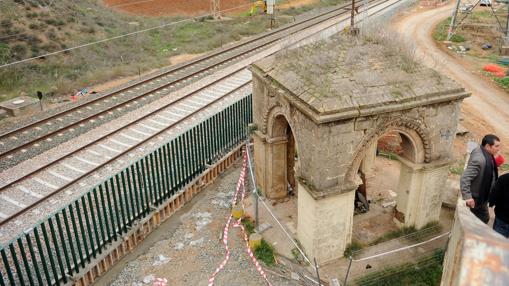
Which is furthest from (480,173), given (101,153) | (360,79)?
(101,153)

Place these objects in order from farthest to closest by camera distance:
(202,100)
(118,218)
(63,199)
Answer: (202,100) < (63,199) < (118,218)

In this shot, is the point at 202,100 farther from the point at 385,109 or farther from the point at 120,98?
the point at 385,109

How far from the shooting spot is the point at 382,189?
13.2 m

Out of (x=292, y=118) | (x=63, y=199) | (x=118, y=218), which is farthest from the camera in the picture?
(x=63, y=199)

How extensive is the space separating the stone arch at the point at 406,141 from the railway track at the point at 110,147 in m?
8.72

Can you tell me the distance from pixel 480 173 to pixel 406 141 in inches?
82.5

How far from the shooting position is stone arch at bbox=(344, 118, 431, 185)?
9.45 meters

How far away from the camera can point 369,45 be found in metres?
11.0

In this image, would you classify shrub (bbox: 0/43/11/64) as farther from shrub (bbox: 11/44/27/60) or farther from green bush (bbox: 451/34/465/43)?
green bush (bbox: 451/34/465/43)

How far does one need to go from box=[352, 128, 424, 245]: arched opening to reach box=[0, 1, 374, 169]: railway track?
11.4 meters

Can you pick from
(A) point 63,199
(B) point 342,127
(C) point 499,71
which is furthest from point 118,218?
(C) point 499,71

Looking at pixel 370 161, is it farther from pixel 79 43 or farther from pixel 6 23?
pixel 6 23

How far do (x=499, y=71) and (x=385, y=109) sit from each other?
21.8m

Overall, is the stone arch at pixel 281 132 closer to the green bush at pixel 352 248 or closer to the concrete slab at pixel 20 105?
the green bush at pixel 352 248
